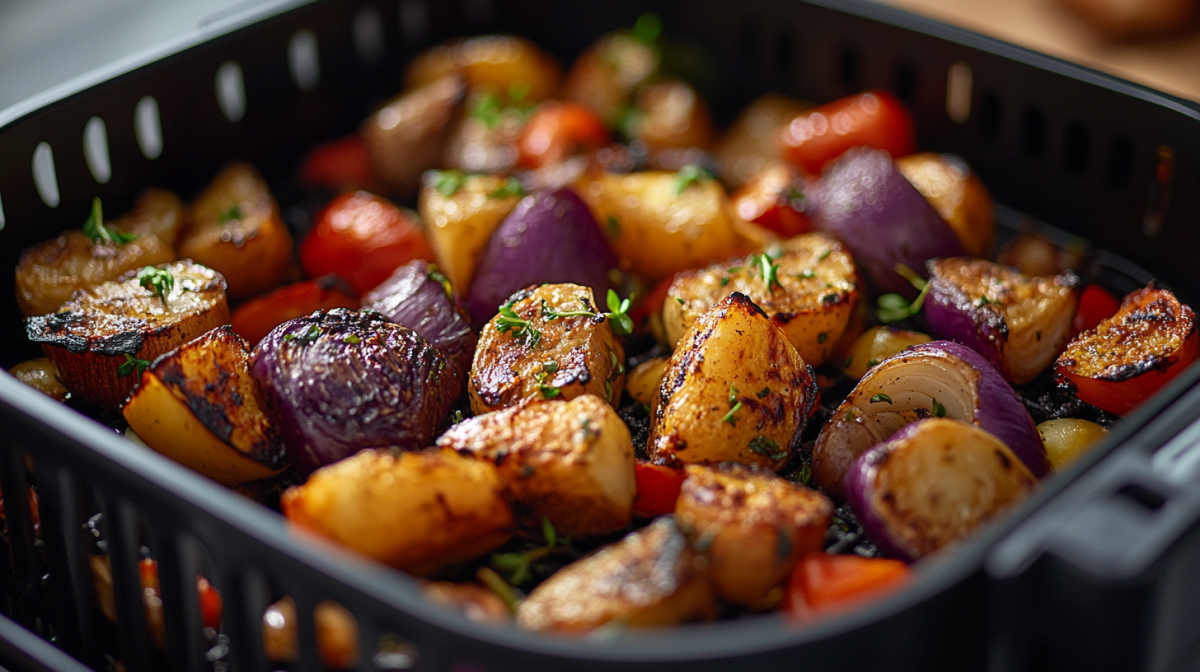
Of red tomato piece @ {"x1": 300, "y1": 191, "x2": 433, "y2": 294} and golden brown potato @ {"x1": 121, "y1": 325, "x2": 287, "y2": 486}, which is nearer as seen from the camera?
golden brown potato @ {"x1": 121, "y1": 325, "x2": 287, "y2": 486}

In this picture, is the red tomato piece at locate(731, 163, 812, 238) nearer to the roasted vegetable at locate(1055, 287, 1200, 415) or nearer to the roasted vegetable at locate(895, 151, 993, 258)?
the roasted vegetable at locate(895, 151, 993, 258)

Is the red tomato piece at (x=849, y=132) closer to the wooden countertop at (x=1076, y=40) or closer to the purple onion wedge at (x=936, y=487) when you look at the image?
the wooden countertop at (x=1076, y=40)

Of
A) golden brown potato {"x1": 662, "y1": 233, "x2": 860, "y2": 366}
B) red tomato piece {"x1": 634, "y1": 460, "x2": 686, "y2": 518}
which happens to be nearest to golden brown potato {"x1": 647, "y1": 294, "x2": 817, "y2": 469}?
red tomato piece {"x1": 634, "y1": 460, "x2": 686, "y2": 518}

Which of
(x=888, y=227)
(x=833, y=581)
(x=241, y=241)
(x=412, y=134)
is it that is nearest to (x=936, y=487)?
(x=833, y=581)

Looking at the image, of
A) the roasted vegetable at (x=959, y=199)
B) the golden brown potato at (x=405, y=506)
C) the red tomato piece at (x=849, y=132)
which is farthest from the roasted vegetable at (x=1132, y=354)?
the golden brown potato at (x=405, y=506)

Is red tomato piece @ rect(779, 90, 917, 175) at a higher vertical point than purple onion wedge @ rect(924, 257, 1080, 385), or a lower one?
higher

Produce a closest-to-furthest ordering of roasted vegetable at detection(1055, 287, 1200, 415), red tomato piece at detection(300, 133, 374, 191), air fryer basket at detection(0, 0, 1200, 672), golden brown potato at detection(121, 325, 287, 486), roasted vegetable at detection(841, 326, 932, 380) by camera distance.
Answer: air fryer basket at detection(0, 0, 1200, 672), golden brown potato at detection(121, 325, 287, 486), roasted vegetable at detection(1055, 287, 1200, 415), roasted vegetable at detection(841, 326, 932, 380), red tomato piece at detection(300, 133, 374, 191)

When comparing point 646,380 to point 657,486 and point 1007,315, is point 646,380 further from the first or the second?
point 1007,315
